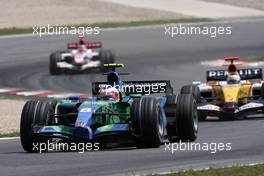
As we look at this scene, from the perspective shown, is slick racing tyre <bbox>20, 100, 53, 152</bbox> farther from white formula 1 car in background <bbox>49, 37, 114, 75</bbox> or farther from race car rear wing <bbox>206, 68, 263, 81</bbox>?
white formula 1 car in background <bbox>49, 37, 114, 75</bbox>

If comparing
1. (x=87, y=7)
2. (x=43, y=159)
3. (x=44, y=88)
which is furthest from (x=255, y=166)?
(x=87, y=7)

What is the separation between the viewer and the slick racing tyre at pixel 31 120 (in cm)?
1677

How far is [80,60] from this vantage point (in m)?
36.4

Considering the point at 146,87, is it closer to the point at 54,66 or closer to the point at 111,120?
the point at 111,120

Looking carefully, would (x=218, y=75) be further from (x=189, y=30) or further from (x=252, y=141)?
(x=189, y=30)

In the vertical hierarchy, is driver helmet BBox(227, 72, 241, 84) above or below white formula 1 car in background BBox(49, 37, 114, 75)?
above

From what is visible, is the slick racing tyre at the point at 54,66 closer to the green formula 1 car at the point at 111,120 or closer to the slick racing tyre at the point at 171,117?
the green formula 1 car at the point at 111,120

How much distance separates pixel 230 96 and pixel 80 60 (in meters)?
13.5

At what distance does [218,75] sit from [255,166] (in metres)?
11.4

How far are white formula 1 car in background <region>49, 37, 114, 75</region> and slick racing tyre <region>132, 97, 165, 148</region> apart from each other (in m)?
19.4

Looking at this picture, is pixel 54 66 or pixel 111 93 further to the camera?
pixel 54 66

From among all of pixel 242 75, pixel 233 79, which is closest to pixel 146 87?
pixel 233 79

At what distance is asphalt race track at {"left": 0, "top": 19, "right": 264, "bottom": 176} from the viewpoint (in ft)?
47.8

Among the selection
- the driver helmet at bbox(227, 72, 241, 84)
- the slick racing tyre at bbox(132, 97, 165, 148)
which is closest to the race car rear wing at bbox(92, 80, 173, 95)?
the slick racing tyre at bbox(132, 97, 165, 148)
